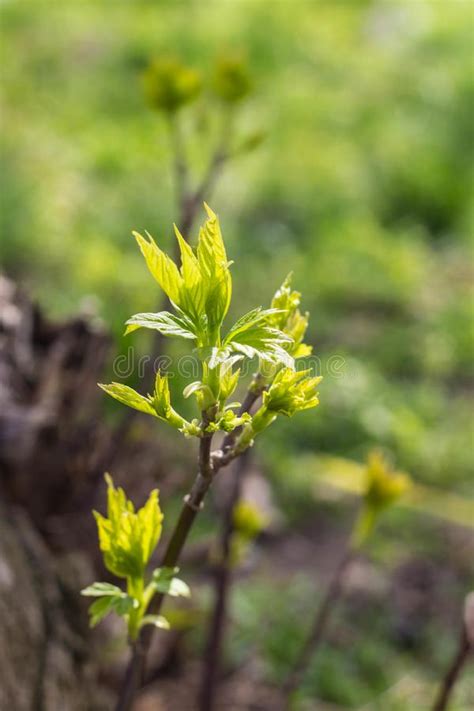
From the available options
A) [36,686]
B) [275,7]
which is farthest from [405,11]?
[36,686]

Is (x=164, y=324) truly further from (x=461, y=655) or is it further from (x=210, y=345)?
(x=461, y=655)

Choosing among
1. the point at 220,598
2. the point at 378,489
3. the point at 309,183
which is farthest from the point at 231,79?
the point at 309,183

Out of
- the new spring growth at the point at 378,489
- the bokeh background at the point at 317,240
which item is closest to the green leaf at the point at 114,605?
the new spring growth at the point at 378,489

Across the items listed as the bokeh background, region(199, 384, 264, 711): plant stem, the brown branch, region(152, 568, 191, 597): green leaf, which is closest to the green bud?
the bokeh background

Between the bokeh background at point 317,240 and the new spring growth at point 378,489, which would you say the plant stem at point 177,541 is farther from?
the bokeh background at point 317,240

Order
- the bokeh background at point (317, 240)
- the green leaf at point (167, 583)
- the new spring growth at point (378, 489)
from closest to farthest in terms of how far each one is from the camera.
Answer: the green leaf at point (167, 583)
the new spring growth at point (378, 489)
the bokeh background at point (317, 240)

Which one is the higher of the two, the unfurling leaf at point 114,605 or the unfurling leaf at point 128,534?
the unfurling leaf at point 128,534

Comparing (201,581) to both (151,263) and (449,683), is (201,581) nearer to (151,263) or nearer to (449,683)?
(449,683)

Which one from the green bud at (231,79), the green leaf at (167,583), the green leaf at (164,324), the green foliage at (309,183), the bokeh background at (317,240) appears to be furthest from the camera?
the green foliage at (309,183)
